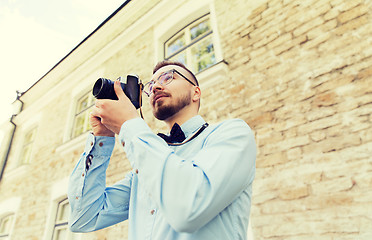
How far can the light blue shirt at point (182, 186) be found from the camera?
24.5 inches

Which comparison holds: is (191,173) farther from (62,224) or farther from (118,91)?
(62,224)

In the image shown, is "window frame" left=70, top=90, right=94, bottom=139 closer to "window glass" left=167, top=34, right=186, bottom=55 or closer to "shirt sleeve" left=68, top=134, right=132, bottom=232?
"window glass" left=167, top=34, right=186, bottom=55

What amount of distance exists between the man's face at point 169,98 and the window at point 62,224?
4.61m

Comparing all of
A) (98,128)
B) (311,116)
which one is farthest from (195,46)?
(98,128)

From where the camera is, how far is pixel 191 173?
651mm

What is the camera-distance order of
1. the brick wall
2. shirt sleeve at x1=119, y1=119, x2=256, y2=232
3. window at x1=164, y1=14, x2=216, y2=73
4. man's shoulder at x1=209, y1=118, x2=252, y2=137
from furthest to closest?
window at x1=164, y1=14, x2=216, y2=73 < the brick wall < man's shoulder at x1=209, y1=118, x2=252, y2=137 < shirt sleeve at x1=119, y1=119, x2=256, y2=232

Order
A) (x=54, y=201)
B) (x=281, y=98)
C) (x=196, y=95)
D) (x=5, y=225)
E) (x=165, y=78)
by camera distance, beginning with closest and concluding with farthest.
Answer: (x=165, y=78), (x=196, y=95), (x=281, y=98), (x=54, y=201), (x=5, y=225)

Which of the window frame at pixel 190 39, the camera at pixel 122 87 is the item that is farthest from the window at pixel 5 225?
the camera at pixel 122 87

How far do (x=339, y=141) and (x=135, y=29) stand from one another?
4888mm

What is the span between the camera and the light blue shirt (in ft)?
2.05

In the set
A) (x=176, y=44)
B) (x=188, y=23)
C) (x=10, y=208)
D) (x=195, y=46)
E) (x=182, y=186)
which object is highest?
(x=188, y=23)

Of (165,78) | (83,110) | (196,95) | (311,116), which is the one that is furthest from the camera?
(83,110)

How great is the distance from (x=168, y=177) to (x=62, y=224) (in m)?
5.30

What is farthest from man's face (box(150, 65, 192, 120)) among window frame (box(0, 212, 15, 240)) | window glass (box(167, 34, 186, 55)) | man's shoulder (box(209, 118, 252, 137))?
window frame (box(0, 212, 15, 240))
